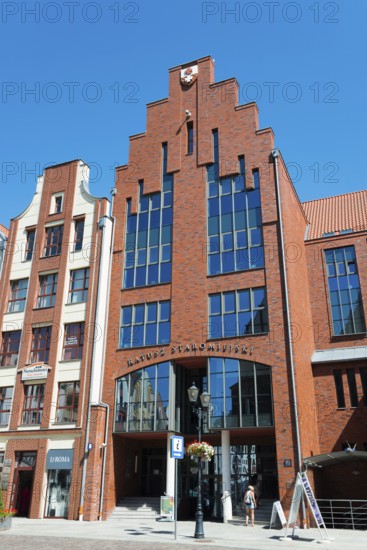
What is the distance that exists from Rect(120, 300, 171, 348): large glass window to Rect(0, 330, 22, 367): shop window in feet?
22.2

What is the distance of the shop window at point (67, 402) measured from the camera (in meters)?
25.7

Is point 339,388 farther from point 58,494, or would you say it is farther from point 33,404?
point 33,404

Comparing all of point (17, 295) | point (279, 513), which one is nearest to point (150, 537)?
point (279, 513)

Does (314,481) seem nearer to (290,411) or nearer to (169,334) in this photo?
(290,411)

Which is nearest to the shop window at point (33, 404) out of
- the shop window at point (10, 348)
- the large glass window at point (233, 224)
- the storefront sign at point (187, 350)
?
the shop window at point (10, 348)

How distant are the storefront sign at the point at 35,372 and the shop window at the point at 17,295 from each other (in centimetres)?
425

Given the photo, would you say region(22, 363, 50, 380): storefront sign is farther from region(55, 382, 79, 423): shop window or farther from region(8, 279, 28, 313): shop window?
region(8, 279, 28, 313): shop window

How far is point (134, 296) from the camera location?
90.6ft

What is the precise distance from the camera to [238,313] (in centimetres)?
2484

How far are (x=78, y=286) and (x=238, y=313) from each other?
33.2 ft

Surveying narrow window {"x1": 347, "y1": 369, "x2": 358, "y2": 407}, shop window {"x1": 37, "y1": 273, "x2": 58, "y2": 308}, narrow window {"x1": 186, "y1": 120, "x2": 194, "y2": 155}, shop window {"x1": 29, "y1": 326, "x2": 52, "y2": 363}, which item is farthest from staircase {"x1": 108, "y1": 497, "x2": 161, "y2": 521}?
narrow window {"x1": 186, "y1": 120, "x2": 194, "y2": 155}

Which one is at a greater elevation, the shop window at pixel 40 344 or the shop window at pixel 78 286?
the shop window at pixel 78 286

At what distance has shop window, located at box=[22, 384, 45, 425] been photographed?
86.8 ft

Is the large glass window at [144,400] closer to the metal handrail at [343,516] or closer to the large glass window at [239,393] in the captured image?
the large glass window at [239,393]
